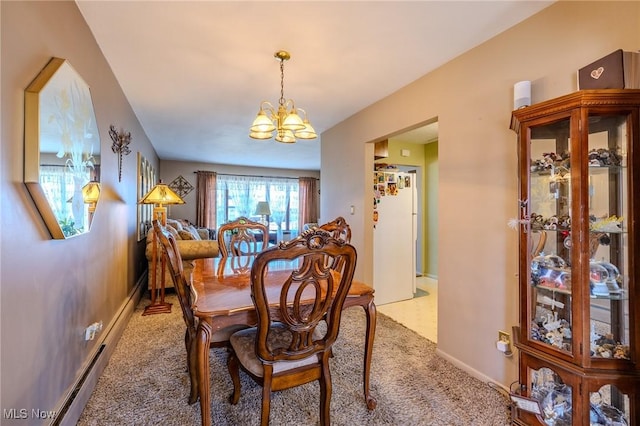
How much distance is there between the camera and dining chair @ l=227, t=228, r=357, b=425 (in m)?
1.17

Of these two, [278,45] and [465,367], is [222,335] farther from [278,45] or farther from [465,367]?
[278,45]

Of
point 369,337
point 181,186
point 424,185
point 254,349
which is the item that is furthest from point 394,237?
point 181,186

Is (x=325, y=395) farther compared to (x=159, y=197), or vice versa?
(x=159, y=197)

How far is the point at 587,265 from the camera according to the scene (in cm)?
128

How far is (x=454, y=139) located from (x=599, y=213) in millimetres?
1078

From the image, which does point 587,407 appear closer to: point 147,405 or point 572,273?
point 572,273

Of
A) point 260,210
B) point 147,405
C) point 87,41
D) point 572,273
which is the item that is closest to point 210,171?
point 260,210

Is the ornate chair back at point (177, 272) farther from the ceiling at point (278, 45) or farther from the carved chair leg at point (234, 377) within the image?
the ceiling at point (278, 45)

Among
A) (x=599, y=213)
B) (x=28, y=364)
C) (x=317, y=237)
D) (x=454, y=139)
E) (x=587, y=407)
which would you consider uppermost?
(x=454, y=139)

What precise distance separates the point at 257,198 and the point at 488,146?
6.89m

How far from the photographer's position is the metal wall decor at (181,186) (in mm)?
7219

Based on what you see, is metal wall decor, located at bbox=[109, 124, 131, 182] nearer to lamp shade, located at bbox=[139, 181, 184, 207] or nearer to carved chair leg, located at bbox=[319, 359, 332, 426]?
lamp shade, located at bbox=[139, 181, 184, 207]

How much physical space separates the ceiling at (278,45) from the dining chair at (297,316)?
1.40 metres

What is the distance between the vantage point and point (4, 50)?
40.4 inches
